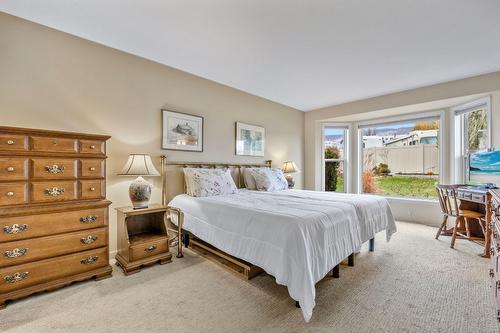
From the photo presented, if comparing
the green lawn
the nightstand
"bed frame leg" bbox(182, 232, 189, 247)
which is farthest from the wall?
the nightstand

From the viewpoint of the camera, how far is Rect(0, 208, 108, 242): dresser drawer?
1752 mm

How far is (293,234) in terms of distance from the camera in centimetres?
162

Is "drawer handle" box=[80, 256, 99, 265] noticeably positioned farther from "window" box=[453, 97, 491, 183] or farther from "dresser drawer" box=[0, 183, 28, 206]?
"window" box=[453, 97, 491, 183]

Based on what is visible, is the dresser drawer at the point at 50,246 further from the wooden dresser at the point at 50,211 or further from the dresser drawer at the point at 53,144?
the dresser drawer at the point at 53,144

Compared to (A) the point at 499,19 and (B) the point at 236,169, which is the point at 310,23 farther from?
(B) the point at 236,169

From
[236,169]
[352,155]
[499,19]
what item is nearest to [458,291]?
[499,19]

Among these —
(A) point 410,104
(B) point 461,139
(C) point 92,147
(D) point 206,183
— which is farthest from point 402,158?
(C) point 92,147

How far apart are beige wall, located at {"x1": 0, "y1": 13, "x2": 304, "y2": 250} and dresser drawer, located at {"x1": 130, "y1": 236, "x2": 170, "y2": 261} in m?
0.56

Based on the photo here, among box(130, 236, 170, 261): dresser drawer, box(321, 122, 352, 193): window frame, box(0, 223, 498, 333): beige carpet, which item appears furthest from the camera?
box(321, 122, 352, 193): window frame

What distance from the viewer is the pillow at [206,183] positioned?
295cm

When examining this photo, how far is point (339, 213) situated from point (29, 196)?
260 centimetres

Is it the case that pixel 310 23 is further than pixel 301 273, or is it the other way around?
pixel 310 23

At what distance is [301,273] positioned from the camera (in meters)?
1.56

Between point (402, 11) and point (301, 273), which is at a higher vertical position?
point (402, 11)
